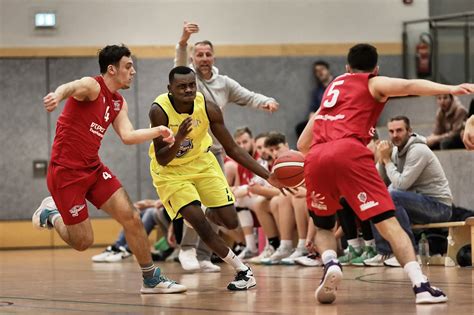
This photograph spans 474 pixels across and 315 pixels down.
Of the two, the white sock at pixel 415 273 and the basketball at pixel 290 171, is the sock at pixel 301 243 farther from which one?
the white sock at pixel 415 273

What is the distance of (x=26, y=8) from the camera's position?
1547cm

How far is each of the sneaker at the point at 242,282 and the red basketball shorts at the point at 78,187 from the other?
44.7 inches

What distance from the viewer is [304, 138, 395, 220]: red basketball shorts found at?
634cm

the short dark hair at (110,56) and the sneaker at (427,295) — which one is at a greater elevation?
the short dark hair at (110,56)

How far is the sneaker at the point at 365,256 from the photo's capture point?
10.0 m

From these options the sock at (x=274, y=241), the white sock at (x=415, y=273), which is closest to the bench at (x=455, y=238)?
the sock at (x=274, y=241)

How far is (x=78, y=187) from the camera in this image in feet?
24.6

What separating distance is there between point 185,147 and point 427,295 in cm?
288

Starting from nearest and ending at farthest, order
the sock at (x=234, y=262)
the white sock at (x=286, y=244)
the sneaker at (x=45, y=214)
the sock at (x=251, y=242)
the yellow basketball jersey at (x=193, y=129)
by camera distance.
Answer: the sock at (x=234, y=262) → the sneaker at (x=45, y=214) → the yellow basketball jersey at (x=193, y=129) → the white sock at (x=286, y=244) → the sock at (x=251, y=242)

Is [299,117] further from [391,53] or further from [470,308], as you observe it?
[470,308]

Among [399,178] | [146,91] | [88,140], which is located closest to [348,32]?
[146,91]

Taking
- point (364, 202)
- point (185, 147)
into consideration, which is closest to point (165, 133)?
point (185, 147)

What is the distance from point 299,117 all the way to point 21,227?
4706mm

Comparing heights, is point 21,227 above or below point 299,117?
below
